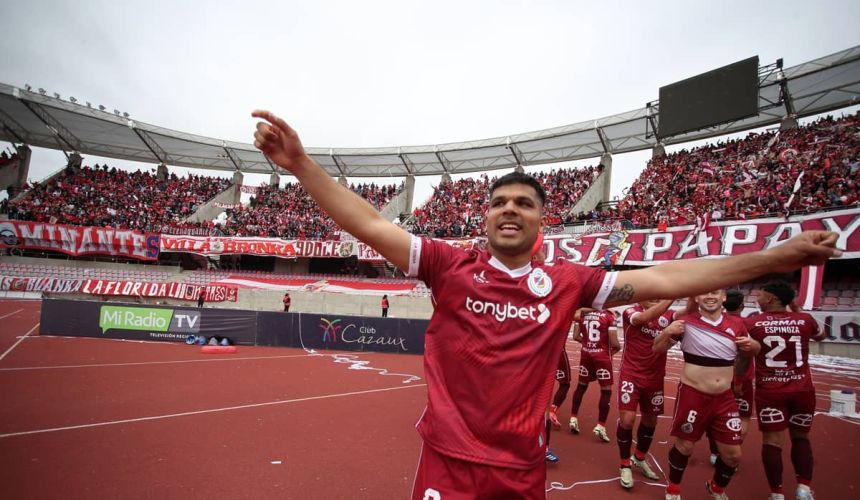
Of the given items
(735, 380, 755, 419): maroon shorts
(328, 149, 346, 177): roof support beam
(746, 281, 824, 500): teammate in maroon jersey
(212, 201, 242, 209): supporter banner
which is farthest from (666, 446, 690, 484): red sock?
(212, 201, 242, 209): supporter banner

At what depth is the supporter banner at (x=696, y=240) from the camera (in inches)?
547

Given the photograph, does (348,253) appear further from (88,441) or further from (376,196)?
(88,441)

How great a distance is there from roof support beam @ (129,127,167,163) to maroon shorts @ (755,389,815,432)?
Answer: 41198 mm

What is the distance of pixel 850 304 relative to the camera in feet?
48.8

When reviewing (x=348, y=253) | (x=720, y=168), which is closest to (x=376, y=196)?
(x=348, y=253)

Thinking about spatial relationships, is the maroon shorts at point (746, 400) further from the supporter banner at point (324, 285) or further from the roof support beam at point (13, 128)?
the roof support beam at point (13, 128)

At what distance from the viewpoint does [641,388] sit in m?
5.29

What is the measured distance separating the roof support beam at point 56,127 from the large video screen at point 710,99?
44.9 meters

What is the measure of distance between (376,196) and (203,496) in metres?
37.1

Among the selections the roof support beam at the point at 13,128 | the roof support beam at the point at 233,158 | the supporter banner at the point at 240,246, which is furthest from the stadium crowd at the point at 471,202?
the roof support beam at the point at 13,128

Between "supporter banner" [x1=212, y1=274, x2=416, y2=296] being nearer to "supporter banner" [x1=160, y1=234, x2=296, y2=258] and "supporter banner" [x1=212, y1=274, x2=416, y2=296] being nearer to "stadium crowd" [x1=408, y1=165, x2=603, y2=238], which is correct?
"supporter banner" [x1=160, y1=234, x2=296, y2=258]

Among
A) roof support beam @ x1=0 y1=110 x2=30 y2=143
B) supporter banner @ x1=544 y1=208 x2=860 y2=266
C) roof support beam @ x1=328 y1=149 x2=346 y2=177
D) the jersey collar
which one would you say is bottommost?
the jersey collar

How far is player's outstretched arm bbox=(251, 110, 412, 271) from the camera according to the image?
1.72 m

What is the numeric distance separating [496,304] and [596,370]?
5866 millimetres
